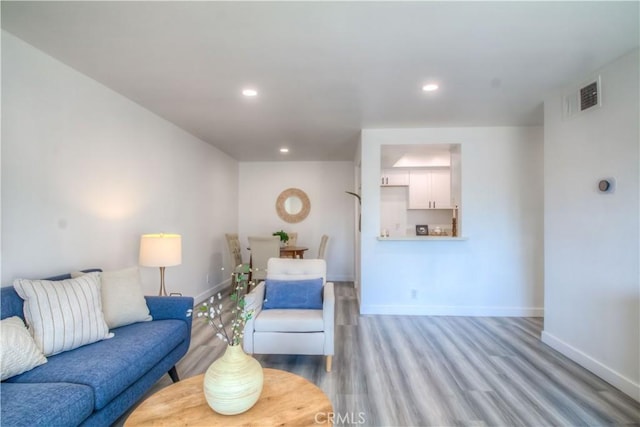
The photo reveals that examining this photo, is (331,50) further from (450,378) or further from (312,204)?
(312,204)

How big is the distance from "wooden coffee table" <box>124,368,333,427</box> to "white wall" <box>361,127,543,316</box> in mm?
2837

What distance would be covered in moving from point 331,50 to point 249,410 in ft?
7.38

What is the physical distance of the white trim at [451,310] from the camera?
13.3ft

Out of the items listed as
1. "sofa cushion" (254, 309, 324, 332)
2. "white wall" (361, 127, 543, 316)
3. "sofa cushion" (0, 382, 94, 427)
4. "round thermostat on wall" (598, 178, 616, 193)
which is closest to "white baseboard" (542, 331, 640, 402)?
"white wall" (361, 127, 543, 316)

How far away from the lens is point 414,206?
618cm

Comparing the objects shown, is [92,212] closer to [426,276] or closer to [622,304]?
[426,276]

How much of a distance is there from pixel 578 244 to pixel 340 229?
421 cm

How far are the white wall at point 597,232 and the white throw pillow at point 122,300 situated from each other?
3633 mm

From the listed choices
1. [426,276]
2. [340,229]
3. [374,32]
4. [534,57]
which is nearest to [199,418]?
[374,32]

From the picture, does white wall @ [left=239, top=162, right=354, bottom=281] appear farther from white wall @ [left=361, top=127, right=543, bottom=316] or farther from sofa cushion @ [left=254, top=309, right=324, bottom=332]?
sofa cushion @ [left=254, top=309, right=324, bottom=332]

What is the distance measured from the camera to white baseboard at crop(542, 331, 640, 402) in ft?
7.39

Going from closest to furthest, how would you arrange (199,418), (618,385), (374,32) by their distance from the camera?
(199,418) → (374,32) → (618,385)

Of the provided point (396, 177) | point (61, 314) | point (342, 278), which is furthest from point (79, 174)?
point (396, 177)

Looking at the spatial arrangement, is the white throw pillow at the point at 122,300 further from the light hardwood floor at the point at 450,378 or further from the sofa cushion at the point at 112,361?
the light hardwood floor at the point at 450,378
